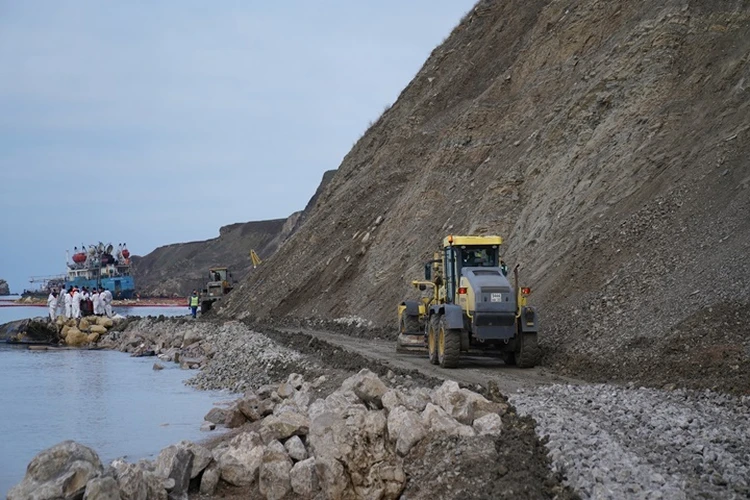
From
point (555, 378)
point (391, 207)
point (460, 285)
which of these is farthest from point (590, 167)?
point (391, 207)

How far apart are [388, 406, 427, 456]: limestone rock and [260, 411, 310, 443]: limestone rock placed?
1.79m

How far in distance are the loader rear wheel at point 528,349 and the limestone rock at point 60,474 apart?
8.73 metres

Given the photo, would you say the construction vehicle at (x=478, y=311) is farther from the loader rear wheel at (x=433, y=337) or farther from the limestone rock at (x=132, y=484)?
the limestone rock at (x=132, y=484)

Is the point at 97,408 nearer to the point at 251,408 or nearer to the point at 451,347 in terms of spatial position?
the point at 251,408

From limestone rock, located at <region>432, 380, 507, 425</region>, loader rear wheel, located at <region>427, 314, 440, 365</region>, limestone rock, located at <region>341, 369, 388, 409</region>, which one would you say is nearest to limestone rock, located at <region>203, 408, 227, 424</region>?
loader rear wheel, located at <region>427, 314, 440, 365</region>

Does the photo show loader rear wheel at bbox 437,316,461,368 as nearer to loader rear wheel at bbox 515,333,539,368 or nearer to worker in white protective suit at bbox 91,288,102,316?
loader rear wheel at bbox 515,333,539,368

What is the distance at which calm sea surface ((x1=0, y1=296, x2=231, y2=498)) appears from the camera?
1573 cm

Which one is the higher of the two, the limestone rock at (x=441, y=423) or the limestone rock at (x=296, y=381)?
the limestone rock at (x=441, y=423)

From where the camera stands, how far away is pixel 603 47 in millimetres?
27062

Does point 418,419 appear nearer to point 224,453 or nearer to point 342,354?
point 224,453

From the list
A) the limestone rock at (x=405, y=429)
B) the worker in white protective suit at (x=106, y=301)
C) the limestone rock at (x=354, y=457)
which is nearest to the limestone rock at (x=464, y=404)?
the limestone rock at (x=405, y=429)

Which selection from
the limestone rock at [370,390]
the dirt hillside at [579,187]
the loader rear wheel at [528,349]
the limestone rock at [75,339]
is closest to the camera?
the limestone rock at [370,390]

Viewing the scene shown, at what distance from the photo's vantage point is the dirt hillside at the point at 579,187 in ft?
53.5

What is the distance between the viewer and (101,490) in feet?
30.7
